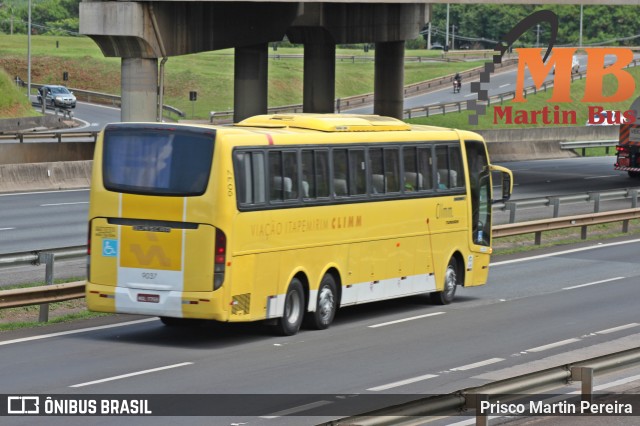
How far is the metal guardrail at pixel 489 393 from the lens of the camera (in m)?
10.5

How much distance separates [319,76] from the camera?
67688mm

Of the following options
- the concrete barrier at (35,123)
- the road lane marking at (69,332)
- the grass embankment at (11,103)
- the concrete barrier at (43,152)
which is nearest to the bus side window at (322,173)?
the road lane marking at (69,332)

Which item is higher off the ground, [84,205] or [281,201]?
[281,201]

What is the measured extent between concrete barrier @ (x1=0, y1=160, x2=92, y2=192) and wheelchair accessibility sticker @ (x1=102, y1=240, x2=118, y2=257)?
26.4 m

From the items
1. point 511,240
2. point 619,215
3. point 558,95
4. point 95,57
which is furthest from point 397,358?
point 95,57

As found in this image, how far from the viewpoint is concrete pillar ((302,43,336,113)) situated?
67062mm

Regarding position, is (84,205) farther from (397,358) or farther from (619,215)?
(397,358)

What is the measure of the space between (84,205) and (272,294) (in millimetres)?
22815

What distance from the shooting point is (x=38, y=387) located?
602 inches

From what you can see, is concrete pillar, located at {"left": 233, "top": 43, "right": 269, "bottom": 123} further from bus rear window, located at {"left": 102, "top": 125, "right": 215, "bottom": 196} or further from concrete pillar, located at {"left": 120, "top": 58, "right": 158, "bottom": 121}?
bus rear window, located at {"left": 102, "top": 125, "right": 215, "bottom": 196}

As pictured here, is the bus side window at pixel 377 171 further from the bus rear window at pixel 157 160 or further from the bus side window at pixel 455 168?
the bus rear window at pixel 157 160

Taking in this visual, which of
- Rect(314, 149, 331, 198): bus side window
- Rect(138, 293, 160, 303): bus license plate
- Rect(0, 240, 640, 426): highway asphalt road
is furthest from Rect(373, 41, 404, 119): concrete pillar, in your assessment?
Rect(138, 293, 160, 303): bus license plate

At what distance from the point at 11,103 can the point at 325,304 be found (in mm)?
66429

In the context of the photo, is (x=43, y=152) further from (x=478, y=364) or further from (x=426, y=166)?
(x=478, y=364)
